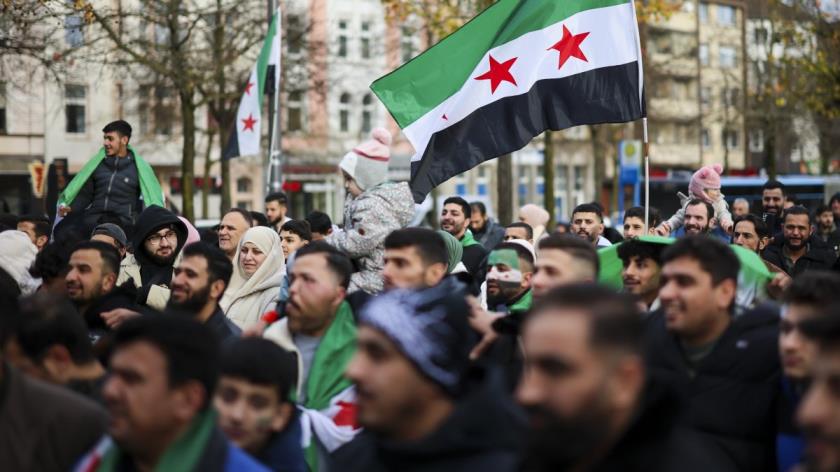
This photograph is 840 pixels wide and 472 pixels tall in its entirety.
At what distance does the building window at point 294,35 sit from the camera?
32.1m

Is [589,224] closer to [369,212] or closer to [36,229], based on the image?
[369,212]

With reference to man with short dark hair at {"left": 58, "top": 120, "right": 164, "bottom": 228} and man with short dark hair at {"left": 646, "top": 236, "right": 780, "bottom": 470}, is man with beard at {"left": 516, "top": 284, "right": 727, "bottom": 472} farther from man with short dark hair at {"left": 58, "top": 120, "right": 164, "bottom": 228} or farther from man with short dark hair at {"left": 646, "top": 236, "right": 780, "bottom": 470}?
man with short dark hair at {"left": 58, "top": 120, "right": 164, "bottom": 228}

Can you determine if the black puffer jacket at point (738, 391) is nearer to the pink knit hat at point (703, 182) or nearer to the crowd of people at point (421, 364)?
the crowd of people at point (421, 364)

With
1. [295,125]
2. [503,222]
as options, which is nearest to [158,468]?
[503,222]

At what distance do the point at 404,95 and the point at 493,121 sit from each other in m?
0.74

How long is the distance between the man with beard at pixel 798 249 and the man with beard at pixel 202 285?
6.45m

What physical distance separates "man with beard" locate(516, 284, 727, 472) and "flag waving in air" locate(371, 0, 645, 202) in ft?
21.9

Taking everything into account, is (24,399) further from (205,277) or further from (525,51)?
(525,51)

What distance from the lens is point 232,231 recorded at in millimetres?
11383

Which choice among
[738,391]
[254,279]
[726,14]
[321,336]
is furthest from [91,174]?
[726,14]

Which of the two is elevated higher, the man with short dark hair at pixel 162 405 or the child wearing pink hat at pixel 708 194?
the child wearing pink hat at pixel 708 194

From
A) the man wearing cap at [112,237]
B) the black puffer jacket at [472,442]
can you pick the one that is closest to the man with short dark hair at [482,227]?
the man wearing cap at [112,237]

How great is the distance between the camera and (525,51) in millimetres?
10508

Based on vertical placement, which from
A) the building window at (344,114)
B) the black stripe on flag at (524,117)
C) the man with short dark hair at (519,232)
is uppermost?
the building window at (344,114)
